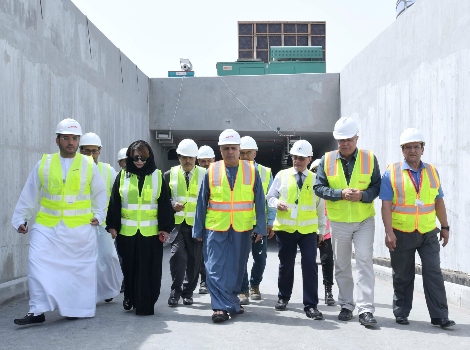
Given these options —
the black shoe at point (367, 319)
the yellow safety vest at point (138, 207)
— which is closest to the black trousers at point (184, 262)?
the yellow safety vest at point (138, 207)

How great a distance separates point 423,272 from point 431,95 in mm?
4576

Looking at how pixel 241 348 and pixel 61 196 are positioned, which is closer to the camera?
pixel 241 348

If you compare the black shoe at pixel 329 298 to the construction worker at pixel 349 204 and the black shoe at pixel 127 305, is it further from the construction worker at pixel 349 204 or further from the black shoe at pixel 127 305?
the black shoe at pixel 127 305

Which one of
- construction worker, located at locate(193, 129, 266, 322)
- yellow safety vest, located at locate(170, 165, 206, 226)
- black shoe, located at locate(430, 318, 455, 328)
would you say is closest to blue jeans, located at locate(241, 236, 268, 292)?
yellow safety vest, located at locate(170, 165, 206, 226)

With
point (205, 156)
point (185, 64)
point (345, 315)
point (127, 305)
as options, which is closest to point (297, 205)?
point (345, 315)

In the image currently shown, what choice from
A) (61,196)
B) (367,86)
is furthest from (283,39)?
(61,196)

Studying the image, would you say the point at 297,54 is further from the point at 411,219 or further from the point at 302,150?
the point at 411,219

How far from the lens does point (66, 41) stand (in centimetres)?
1149

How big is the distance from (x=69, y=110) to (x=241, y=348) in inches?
280

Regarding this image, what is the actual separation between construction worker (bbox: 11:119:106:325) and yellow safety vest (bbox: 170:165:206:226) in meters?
1.29

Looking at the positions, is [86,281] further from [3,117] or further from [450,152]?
[450,152]

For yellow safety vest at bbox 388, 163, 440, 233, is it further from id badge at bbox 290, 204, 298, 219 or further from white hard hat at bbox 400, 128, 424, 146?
id badge at bbox 290, 204, 298, 219

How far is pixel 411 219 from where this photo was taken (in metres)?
6.85

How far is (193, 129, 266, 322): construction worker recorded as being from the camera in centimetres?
715
